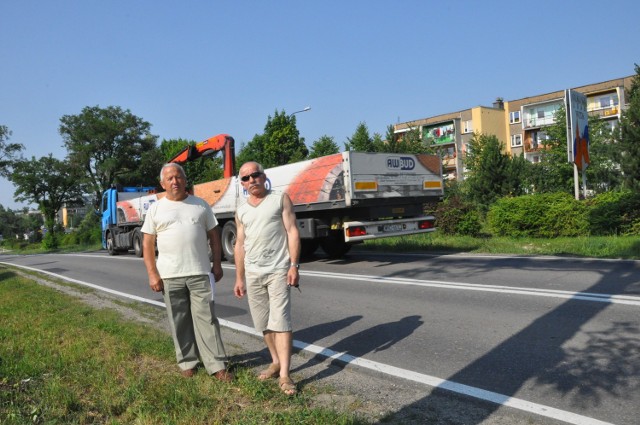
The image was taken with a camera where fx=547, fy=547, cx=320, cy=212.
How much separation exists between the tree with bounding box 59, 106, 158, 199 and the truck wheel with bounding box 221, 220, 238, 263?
1628 inches

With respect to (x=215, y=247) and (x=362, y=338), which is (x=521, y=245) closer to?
(x=362, y=338)

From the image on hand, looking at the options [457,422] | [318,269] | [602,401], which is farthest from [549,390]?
[318,269]

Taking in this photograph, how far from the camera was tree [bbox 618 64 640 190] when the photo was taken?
27.2m

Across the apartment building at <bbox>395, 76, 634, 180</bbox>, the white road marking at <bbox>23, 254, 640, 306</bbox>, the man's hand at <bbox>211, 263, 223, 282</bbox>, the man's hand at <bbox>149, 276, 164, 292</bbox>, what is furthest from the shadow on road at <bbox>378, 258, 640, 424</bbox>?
the apartment building at <bbox>395, 76, 634, 180</bbox>

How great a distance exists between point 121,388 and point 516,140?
232 ft

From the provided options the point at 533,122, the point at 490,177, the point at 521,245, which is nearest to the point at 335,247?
the point at 521,245

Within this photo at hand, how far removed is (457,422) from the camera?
3439mm

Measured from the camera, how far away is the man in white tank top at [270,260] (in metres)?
4.17

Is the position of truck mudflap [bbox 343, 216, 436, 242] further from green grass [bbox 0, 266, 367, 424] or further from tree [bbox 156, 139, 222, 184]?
tree [bbox 156, 139, 222, 184]

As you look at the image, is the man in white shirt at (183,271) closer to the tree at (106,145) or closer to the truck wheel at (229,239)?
the truck wheel at (229,239)

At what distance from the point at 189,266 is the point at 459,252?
1013 centimetres

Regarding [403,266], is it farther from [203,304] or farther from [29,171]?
[29,171]

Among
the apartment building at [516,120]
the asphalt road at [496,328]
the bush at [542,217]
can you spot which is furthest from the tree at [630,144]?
the apartment building at [516,120]

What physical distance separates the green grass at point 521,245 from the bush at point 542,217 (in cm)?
49
